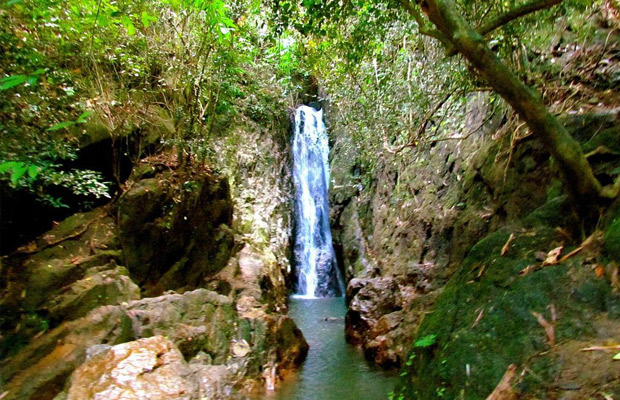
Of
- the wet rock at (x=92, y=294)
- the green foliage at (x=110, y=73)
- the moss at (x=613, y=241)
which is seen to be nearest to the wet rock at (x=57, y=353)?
the wet rock at (x=92, y=294)

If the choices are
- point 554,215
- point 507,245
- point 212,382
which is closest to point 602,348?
Answer: point 507,245

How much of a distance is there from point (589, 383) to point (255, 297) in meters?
7.78

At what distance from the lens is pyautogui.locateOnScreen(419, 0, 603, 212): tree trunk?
3.43m

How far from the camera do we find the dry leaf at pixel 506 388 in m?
2.84

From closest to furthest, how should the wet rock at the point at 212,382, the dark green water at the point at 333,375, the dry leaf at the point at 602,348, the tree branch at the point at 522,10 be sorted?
the dry leaf at the point at 602,348, the tree branch at the point at 522,10, the wet rock at the point at 212,382, the dark green water at the point at 333,375

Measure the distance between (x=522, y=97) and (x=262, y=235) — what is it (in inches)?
420

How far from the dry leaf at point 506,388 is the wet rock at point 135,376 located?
3063mm

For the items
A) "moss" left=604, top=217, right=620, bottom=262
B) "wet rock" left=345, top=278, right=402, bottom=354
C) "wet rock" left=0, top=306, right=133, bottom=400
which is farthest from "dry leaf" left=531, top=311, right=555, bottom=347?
"wet rock" left=345, top=278, right=402, bottom=354

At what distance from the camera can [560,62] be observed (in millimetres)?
6227

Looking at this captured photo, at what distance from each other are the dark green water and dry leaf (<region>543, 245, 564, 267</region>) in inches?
137

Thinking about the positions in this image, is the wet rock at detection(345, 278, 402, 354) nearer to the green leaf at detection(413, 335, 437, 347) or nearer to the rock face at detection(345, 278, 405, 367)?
the rock face at detection(345, 278, 405, 367)

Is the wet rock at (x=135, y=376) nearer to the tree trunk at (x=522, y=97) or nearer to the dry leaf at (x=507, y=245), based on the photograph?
the dry leaf at (x=507, y=245)

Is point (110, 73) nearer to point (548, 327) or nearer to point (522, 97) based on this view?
point (522, 97)

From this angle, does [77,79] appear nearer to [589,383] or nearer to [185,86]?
[185,86]
